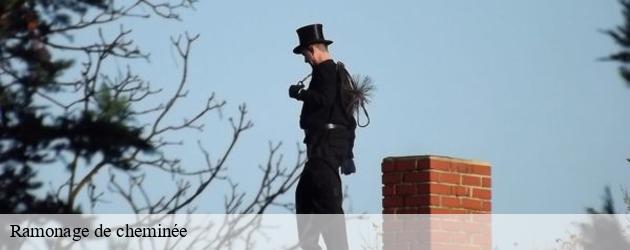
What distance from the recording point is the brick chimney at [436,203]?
1318 cm

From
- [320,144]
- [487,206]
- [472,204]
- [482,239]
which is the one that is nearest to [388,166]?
[472,204]

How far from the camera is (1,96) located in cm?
1116

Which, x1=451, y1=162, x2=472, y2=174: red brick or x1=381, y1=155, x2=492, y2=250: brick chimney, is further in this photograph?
x1=451, y1=162, x2=472, y2=174: red brick

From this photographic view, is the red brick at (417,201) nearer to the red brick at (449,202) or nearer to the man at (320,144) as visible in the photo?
the red brick at (449,202)

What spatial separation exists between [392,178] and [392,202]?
248 mm

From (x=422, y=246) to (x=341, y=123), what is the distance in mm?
2836

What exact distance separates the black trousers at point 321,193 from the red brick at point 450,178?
2.63 metres

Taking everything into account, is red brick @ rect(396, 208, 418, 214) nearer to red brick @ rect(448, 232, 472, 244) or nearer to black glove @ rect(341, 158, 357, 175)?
red brick @ rect(448, 232, 472, 244)

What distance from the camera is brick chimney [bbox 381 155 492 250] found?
1318cm

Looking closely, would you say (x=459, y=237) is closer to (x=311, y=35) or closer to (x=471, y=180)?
(x=471, y=180)

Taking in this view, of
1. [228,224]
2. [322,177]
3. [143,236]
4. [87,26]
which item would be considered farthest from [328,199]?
[87,26]

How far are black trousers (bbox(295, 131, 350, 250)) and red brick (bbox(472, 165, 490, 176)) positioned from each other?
316cm

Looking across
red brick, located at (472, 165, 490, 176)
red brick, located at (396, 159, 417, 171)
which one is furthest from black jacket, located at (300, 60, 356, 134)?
red brick, located at (472, 165, 490, 176)

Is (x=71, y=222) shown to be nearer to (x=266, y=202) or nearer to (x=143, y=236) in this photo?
(x=143, y=236)
